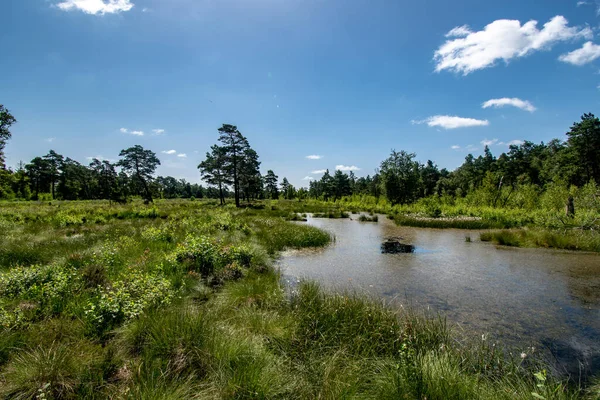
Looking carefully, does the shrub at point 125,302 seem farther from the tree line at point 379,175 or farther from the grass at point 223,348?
the tree line at point 379,175

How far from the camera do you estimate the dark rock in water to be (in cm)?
1393

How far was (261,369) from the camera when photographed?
3.30 m

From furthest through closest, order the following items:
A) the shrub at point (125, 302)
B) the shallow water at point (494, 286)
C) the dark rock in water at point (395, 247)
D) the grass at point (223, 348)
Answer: the dark rock in water at point (395, 247)
the shallow water at point (494, 286)
the shrub at point (125, 302)
the grass at point (223, 348)

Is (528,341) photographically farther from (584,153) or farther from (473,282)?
(584,153)

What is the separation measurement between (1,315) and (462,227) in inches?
1091

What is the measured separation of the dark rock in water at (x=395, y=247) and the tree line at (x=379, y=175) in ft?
86.3

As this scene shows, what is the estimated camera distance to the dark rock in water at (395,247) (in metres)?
13.9

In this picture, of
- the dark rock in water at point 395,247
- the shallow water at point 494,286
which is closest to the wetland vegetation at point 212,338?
the shallow water at point 494,286

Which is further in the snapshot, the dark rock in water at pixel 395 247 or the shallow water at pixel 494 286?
the dark rock in water at pixel 395 247

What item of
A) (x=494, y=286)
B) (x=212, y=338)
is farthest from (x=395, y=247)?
(x=212, y=338)

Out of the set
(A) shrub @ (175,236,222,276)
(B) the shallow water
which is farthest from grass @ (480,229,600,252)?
(A) shrub @ (175,236,222,276)

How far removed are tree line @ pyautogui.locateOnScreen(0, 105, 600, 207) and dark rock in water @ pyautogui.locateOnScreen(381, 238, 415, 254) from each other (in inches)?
1035

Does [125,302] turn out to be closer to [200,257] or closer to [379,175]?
[200,257]

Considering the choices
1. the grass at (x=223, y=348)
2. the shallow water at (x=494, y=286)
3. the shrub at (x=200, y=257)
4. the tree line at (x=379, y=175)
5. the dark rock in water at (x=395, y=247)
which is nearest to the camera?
the grass at (x=223, y=348)
